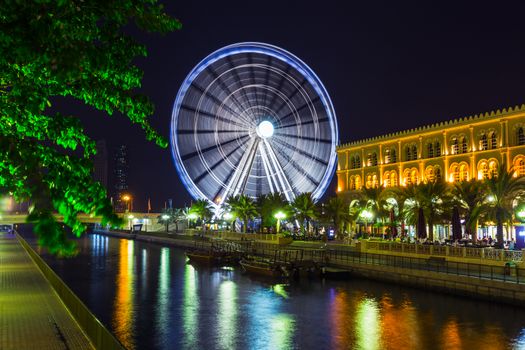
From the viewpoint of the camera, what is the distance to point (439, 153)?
68.5 m

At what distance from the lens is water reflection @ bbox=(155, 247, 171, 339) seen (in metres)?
27.8

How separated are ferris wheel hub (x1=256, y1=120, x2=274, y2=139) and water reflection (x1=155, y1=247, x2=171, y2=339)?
60.1 feet

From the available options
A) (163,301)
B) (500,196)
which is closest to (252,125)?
(500,196)

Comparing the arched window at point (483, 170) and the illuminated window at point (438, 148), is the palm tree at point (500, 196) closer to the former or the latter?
the arched window at point (483, 170)

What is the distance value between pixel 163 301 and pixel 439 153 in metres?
43.7

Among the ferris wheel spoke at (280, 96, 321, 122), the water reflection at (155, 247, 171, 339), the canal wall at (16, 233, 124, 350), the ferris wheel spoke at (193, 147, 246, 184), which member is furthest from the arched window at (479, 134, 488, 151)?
the canal wall at (16, 233, 124, 350)

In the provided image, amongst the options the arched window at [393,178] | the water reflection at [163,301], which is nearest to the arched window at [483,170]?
the arched window at [393,178]

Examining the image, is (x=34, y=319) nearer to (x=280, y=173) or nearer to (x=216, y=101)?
(x=280, y=173)

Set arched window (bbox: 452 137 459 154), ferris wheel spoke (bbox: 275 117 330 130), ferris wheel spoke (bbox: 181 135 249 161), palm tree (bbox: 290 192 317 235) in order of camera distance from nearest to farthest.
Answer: ferris wheel spoke (bbox: 181 135 249 161)
arched window (bbox: 452 137 459 154)
ferris wheel spoke (bbox: 275 117 330 130)
palm tree (bbox: 290 192 317 235)

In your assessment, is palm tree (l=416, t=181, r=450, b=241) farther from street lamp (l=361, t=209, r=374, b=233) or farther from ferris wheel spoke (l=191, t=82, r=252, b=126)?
ferris wheel spoke (l=191, t=82, r=252, b=126)

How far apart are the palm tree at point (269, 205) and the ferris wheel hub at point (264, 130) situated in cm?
1320

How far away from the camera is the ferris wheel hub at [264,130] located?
218 ft

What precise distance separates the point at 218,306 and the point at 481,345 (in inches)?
639

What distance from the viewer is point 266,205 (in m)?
83.1
